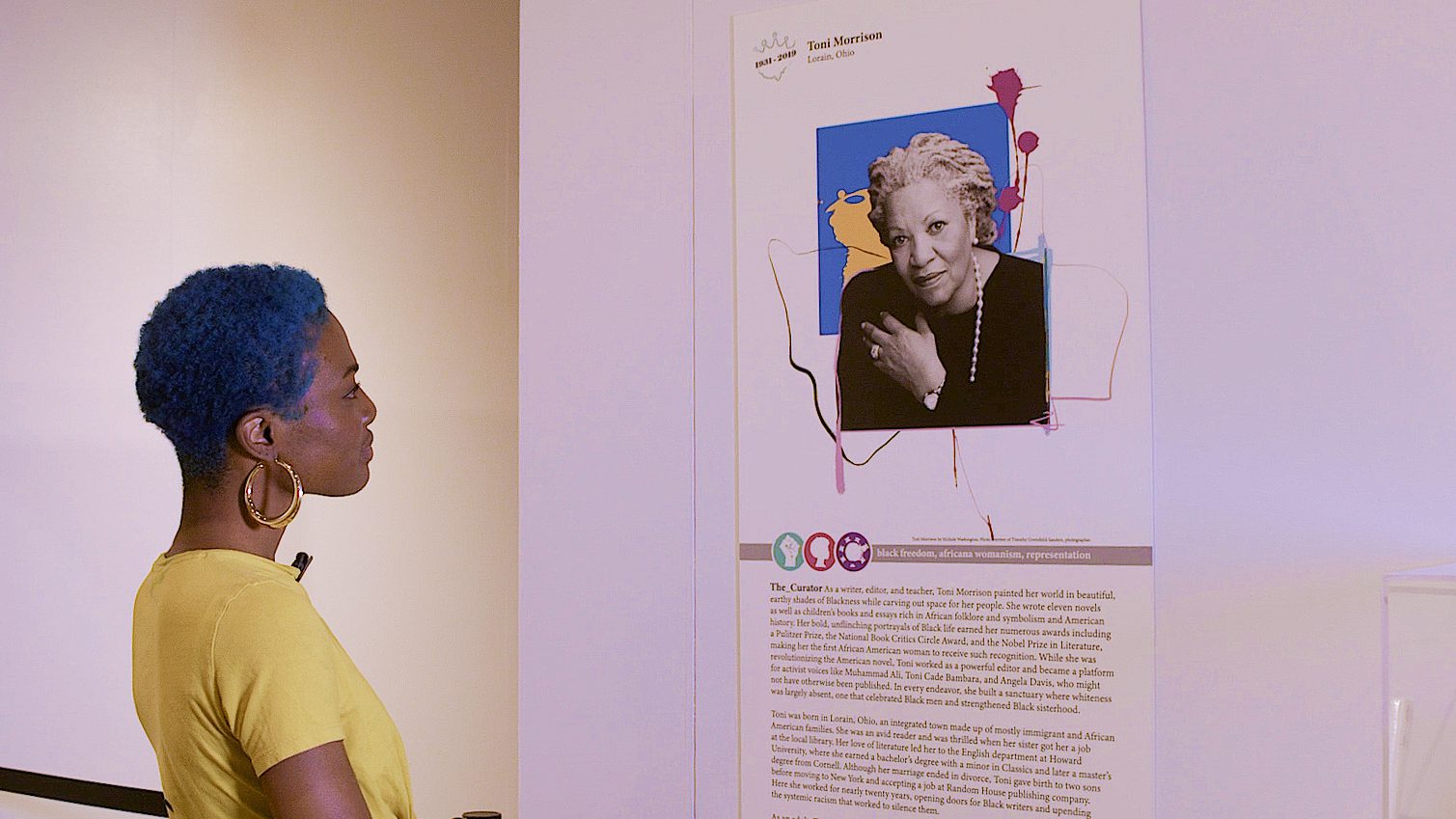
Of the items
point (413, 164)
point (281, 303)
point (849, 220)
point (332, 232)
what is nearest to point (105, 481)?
point (332, 232)

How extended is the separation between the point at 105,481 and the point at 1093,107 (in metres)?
3.16

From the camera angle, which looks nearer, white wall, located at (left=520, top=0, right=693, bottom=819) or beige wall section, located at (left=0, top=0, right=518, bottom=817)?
white wall, located at (left=520, top=0, right=693, bottom=819)

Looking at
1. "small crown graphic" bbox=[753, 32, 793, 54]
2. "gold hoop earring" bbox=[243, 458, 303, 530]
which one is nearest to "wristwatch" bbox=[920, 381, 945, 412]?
"small crown graphic" bbox=[753, 32, 793, 54]

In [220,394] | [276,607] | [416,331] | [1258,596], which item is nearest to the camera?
[276,607]

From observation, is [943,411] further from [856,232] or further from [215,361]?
[215,361]

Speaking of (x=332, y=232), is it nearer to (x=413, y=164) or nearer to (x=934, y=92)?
(x=413, y=164)

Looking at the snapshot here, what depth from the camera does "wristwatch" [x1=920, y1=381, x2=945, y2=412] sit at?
209 cm

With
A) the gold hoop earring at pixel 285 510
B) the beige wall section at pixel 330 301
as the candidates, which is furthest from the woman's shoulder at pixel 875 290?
the beige wall section at pixel 330 301

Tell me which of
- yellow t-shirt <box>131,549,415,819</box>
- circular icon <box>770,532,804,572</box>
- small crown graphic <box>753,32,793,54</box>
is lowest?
yellow t-shirt <box>131,549,415,819</box>

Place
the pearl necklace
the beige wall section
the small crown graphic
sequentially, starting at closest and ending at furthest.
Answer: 1. the pearl necklace
2. the small crown graphic
3. the beige wall section

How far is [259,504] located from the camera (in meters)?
1.69

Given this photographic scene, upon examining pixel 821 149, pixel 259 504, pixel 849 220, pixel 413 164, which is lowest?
pixel 259 504

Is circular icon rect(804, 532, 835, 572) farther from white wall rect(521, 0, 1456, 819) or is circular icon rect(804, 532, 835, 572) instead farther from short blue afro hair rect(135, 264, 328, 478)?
short blue afro hair rect(135, 264, 328, 478)

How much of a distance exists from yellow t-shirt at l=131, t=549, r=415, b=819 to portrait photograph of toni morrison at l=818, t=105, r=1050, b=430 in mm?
970
